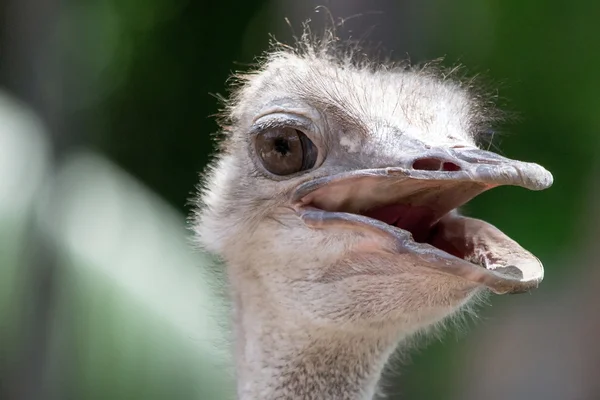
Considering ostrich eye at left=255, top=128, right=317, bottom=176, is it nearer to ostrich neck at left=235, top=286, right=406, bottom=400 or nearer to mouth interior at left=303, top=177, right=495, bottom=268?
mouth interior at left=303, top=177, right=495, bottom=268

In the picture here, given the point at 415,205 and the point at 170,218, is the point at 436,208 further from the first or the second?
the point at 170,218

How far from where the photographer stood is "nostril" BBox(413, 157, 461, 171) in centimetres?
89

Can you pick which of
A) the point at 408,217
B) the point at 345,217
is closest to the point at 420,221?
the point at 408,217

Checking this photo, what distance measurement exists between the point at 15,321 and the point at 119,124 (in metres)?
1.16

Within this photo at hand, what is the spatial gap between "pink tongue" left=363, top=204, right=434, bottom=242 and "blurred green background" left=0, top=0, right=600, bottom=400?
4.04 feet

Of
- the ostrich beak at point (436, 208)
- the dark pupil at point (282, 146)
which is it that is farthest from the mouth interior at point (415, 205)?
the dark pupil at point (282, 146)

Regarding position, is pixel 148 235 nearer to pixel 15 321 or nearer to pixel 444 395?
pixel 15 321

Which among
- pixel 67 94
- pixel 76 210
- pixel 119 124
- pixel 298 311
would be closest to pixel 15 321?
pixel 76 210

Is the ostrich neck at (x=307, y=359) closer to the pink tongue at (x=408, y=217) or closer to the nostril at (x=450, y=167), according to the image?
the pink tongue at (x=408, y=217)

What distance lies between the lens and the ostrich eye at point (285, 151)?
111cm

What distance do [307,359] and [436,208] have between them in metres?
0.35

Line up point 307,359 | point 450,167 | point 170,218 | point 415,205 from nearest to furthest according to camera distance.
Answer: point 450,167 → point 415,205 → point 307,359 → point 170,218

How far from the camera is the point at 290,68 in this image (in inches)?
49.3

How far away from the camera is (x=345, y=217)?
3.18 feet
